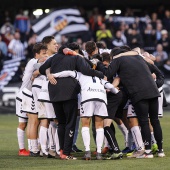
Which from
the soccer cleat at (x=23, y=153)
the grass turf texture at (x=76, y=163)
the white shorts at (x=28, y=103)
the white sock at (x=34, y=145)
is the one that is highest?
the white shorts at (x=28, y=103)

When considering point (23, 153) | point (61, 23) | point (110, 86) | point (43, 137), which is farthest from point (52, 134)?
point (61, 23)

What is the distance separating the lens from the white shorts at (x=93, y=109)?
13.1 meters

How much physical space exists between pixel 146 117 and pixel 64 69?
1.69m

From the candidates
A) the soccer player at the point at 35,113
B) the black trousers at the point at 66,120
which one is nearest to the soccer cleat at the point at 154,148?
the black trousers at the point at 66,120

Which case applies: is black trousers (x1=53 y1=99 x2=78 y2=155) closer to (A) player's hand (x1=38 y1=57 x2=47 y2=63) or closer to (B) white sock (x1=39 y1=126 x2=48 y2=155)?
(B) white sock (x1=39 y1=126 x2=48 y2=155)

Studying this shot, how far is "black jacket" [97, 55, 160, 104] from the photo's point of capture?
13.4 m

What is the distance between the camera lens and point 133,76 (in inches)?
533

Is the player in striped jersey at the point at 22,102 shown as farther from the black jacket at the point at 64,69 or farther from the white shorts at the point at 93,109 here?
the white shorts at the point at 93,109

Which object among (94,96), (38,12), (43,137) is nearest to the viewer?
(94,96)

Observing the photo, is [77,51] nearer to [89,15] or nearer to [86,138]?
[86,138]

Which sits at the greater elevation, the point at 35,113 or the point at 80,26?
the point at 80,26

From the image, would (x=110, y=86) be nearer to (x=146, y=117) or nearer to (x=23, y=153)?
(x=146, y=117)

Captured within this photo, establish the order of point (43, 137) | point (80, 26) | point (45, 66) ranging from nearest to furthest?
point (45, 66)
point (43, 137)
point (80, 26)

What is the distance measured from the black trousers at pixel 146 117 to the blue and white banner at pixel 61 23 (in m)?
16.7
